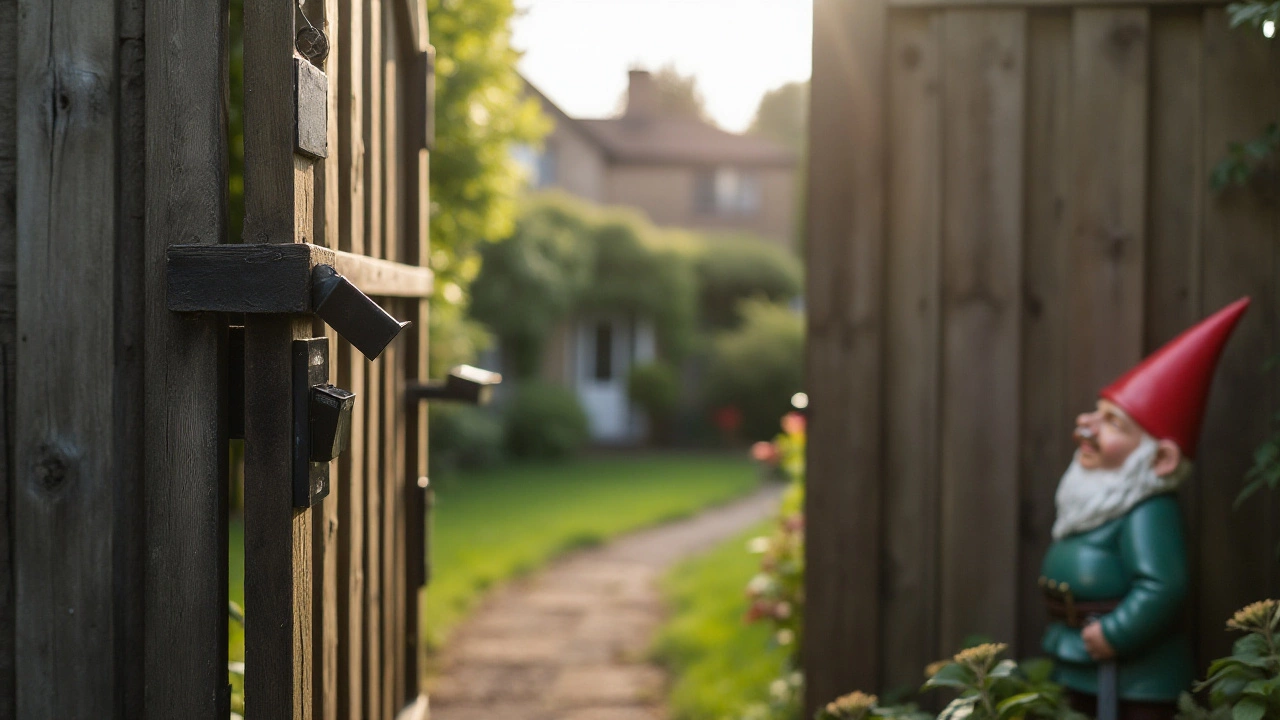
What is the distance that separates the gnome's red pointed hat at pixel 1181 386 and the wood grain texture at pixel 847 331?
681 mm

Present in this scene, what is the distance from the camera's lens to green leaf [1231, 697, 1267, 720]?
1991 millimetres

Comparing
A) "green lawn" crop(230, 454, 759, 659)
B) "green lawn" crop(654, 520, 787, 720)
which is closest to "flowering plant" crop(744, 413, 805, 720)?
"green lawn" crop(654, 520, 787, 720)

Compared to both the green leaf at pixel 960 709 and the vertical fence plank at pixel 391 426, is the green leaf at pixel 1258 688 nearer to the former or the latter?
the green leaf at pixel 960 709

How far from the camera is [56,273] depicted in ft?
6.39

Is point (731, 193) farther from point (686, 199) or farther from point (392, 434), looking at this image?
point (392, 434)

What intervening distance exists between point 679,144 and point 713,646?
22121mm

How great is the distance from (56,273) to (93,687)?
72cm

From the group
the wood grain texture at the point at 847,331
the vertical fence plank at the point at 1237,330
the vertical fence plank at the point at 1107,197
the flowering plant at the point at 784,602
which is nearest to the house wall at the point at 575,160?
the flowering plant at the point at 784,602

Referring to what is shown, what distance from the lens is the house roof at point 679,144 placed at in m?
26.4

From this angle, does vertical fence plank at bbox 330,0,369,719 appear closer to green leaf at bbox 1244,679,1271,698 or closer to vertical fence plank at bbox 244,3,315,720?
vertical fence plank at bbox 244,3,315,720

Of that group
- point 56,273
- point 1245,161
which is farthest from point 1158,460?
point 56,273

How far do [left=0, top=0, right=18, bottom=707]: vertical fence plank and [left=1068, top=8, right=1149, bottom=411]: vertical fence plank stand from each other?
96.4 inches

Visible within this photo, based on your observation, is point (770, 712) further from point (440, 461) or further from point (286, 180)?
point (440, 461)

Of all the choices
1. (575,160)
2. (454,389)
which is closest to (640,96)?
(575,160)
